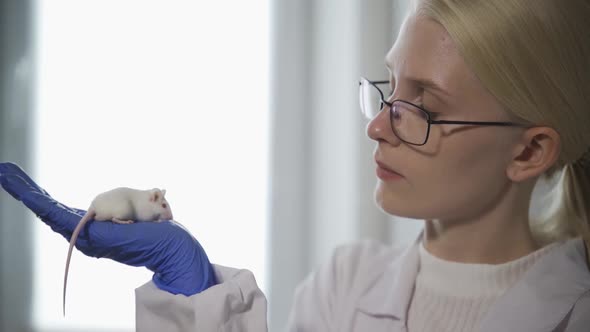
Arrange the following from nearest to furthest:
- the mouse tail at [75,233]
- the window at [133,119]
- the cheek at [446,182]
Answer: the mouse tail at [75,233] < the cheek at [446,182] < the window at [133,119]

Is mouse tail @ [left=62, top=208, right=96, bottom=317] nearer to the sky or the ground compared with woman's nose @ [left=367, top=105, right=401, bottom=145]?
nearer to the ground

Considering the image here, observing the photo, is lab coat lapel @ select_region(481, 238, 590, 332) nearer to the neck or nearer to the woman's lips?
the neck

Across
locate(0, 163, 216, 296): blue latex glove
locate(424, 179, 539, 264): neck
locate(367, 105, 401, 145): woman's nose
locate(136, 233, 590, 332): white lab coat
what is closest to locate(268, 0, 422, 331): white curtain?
locate(136, 233, 590, 332): white lab coat

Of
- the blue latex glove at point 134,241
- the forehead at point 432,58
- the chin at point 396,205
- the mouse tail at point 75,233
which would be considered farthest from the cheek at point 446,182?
the mouse tail at point 75,233

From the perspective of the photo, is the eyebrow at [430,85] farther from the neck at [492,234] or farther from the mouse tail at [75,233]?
the mouse tail at [75,233]

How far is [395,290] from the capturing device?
1.02m

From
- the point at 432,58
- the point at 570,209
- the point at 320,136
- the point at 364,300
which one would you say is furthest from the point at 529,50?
the point at 320,136

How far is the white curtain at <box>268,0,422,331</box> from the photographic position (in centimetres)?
150

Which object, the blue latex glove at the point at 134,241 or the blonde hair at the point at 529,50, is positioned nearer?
the blue latex glove at the point at 134,241

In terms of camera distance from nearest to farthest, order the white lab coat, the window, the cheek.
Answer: the white lab coat < the cheek < the window

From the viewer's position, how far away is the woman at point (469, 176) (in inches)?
31.8

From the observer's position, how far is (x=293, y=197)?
Result: 60.5 inches

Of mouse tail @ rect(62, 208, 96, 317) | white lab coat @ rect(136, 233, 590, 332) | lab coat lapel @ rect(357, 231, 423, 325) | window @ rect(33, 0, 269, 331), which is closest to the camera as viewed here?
mouse tail @ rect(62, 208, 96, 317)

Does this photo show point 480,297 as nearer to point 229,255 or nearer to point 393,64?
point 393,64
